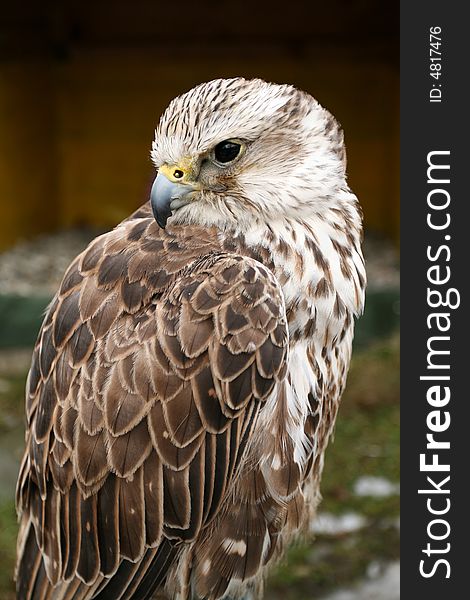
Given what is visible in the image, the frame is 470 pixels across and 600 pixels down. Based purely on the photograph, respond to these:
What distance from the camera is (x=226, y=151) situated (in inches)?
84.6

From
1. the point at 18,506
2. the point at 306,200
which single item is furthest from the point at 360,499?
the point at 306,200

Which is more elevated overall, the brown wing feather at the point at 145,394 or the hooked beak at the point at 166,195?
the hooked beak at the point at 166,195

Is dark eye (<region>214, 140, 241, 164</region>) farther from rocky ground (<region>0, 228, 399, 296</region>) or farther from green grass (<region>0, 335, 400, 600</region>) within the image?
rocky ground (<region>0, 228, 399, 296</region>)

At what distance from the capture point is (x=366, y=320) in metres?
6.02

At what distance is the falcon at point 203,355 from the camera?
2137 mm

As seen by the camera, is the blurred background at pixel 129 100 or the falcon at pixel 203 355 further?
the blurred background at pixel 129 100

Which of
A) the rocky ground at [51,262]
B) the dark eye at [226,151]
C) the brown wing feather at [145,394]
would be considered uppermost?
the rocky ground at [51,262]

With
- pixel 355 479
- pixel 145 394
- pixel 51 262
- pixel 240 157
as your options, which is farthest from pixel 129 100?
pixel 145 394

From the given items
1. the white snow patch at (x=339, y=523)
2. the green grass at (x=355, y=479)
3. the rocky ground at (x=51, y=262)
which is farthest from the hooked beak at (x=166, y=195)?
the rocky ground at (x=51, y=262)

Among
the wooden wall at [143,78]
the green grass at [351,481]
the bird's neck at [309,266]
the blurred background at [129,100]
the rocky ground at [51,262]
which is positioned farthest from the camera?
the wooden wall at [143,78]

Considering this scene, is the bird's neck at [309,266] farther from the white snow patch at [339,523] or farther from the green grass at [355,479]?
the white snow patch at [339,523]

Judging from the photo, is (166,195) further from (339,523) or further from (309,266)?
(339,523)

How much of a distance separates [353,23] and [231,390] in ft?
16.4

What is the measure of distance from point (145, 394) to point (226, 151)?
585mm
